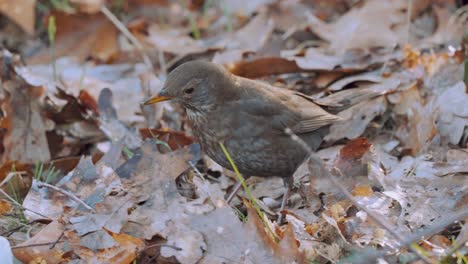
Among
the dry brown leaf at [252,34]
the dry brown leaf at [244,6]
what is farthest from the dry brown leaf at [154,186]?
the dry brown leaf at [244,6]

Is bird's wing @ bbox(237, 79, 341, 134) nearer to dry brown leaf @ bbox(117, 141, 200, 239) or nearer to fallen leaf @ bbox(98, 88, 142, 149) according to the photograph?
dry brown leaf @ bbox(117, 141, 200, 239)

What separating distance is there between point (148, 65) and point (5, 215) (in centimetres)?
288

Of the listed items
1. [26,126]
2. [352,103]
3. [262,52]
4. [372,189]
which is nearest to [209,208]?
[372,189]

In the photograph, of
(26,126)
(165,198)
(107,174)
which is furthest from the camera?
(26,126)

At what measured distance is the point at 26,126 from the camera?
5.63 m

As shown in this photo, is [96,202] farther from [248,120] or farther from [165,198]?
[248,120]

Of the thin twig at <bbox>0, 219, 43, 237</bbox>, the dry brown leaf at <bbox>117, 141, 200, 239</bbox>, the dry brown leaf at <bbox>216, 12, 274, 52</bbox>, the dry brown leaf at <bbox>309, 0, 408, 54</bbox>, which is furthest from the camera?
the dry brown leaf at <bbox>216, 12, 274, 52</bbox>

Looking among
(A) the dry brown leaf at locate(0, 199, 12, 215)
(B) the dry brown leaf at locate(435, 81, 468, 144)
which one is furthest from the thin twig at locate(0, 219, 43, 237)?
(B) the dry brown leaf at locate(435, 81, 468, 144)

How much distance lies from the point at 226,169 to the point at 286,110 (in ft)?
2.09

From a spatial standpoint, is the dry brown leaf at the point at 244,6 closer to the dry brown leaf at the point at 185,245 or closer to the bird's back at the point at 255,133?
the bird's back at the point at 255,133

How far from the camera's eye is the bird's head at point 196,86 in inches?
186

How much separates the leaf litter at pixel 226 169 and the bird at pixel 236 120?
0.17 meters

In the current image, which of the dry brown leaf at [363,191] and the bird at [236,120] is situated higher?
the bird at [236,120]

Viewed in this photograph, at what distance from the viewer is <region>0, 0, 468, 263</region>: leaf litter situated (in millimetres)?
3760
